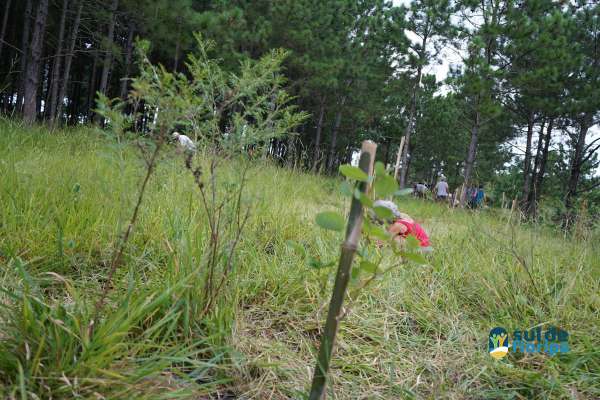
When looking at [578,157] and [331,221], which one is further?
[578,157]

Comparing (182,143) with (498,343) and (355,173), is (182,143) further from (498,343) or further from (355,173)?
(498,343)

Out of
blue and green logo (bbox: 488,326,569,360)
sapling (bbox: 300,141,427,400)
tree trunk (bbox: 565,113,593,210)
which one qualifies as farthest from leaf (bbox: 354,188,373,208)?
tree trunk (bbox: 565,113,593,210)

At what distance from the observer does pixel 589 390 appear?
1.23 m

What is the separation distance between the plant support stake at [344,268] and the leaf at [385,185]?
1.0 inches

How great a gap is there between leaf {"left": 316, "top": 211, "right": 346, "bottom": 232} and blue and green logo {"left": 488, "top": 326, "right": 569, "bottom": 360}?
1.13 metres

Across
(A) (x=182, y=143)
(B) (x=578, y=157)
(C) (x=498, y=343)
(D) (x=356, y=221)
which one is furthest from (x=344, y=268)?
(B) (x=578, y=157)

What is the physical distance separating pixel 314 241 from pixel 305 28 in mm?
10369

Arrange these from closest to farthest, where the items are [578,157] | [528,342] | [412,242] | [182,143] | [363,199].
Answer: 1. [363,199]
2. [412,242]
3. [182,143]
4. [528,342]
5. [578,157]

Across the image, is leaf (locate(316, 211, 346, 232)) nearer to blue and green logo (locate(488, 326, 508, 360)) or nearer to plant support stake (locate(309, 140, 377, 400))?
plant support stake (locate(309, 140, 377, 400))

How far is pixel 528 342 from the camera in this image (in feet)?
4.54

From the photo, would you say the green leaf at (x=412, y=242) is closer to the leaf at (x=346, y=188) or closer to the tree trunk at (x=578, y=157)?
the leaf at (x=346, y=188)

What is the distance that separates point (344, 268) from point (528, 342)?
3.84 feet

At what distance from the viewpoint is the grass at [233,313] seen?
2.75 feet

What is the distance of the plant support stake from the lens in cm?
67
